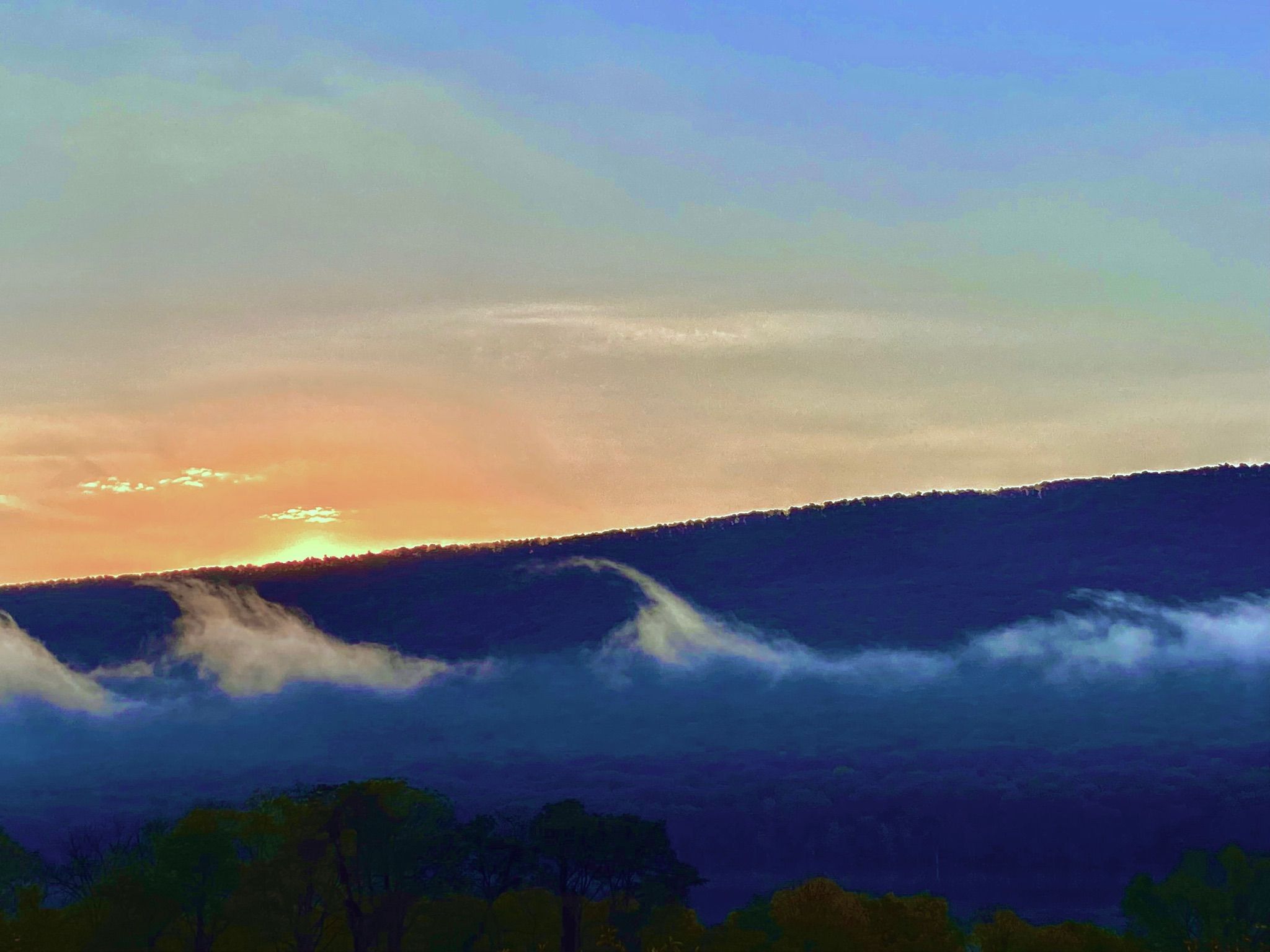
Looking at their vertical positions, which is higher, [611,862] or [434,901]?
[611,862]

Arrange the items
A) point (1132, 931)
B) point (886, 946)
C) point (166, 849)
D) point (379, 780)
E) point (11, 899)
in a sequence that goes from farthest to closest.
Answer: point (11, 899)
point (1132, 931)
point (379, 780)
point (166, 849)
point (886, 946)

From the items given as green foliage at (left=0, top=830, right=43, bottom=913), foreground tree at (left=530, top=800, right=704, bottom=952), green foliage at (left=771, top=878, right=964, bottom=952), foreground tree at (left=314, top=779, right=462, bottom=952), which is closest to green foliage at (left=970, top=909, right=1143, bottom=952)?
green foliage at (left=771, top=878, right=964, bottom=952)

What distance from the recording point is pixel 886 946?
350ft

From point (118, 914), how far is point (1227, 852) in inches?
4071

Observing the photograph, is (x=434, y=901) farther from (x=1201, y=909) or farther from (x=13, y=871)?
(x=1201, y=909)

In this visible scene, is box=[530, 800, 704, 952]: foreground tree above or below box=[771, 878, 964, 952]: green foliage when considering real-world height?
above

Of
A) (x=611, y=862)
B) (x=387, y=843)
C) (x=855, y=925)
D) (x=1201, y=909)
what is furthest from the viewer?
(x=1201, y=909)

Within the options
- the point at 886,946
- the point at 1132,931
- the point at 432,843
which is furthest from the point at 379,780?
the point at 1132,931

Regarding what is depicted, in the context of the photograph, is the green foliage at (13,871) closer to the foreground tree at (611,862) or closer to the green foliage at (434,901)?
the green foliage at (434,901)

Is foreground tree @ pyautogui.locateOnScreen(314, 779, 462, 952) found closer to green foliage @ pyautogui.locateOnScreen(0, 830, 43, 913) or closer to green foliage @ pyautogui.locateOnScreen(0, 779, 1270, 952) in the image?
green foliage @ pyautogui.locateOnScreen(0, 779, 1270, 952)

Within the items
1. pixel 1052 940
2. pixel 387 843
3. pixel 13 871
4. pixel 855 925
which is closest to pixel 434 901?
pixel 387 843

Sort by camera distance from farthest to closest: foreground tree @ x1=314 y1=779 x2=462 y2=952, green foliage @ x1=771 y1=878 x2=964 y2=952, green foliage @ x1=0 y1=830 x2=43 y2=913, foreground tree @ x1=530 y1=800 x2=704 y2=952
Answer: green foliage @ x1=0 y1=830 x2=43 y2=913
foreground tree @ x1=530 y1=800 x2=704 y2=952
foreground tree @ x1=314 y1=779 x2=462 y2=952
green foliage @ x1=771 y1=878 x2=964 y2=952

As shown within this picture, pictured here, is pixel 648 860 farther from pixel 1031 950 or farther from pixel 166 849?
pixel 166 849

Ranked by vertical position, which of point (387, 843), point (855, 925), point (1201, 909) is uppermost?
point (387, 843)
